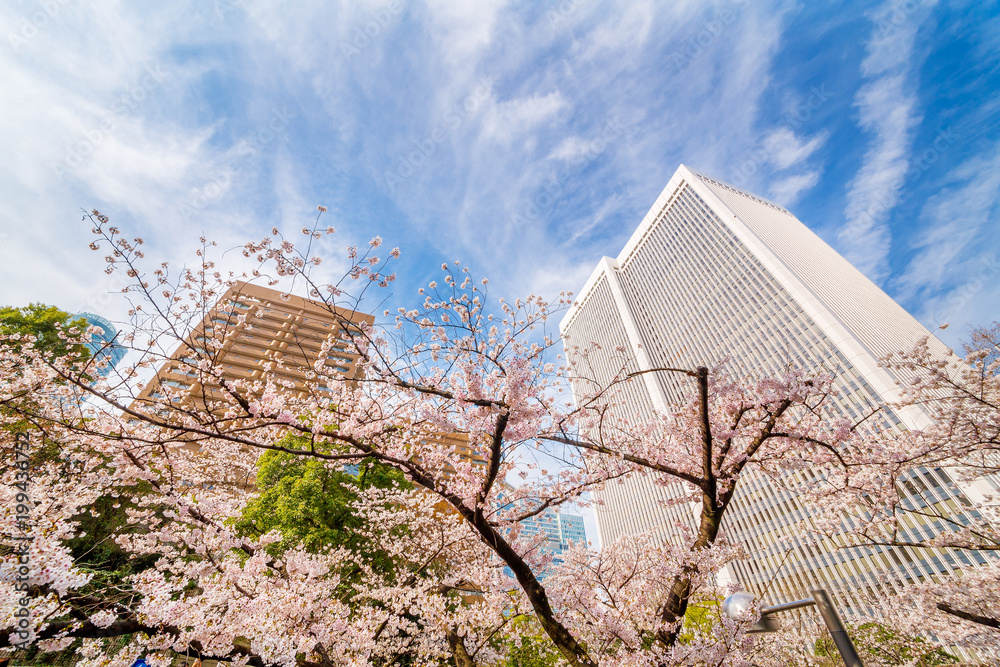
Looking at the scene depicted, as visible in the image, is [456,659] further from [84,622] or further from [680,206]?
[680,206]

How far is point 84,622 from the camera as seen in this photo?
4086 millimetres

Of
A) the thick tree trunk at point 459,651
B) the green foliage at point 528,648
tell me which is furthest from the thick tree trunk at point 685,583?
the thick tree trunk at point 459,651

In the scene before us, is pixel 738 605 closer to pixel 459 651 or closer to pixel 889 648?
pixel 459 651

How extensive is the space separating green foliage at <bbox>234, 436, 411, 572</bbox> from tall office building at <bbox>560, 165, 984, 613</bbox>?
9.94 metres

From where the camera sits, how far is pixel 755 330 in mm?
33938

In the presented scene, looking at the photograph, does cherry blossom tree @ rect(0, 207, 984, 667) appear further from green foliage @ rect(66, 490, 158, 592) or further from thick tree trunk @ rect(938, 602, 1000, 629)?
green foliage @ rect(66, 490, 158, 592)

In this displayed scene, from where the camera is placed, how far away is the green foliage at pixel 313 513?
36.1 ft

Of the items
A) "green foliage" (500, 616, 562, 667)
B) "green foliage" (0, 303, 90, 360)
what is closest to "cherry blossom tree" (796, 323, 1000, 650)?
"green foliage" (500, 616, 562, 667)

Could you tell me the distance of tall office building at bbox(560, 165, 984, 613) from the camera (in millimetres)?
24328

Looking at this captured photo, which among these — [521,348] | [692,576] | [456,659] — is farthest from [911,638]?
[521,348]

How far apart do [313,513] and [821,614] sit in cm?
1196

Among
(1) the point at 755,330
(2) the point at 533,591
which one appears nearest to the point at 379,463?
(2) the point at 533,591

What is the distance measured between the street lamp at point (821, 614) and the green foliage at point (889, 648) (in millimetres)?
5720

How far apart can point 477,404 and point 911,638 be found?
11441 millimetres
